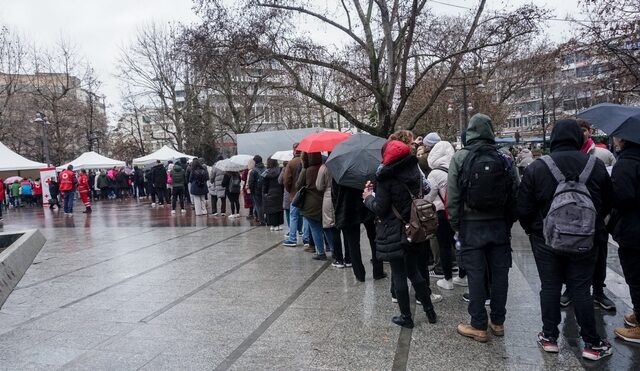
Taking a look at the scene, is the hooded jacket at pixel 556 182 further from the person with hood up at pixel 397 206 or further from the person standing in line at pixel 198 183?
the person standing in line at pixel 198 183

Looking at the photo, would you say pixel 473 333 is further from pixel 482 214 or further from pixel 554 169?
pixel 554 169

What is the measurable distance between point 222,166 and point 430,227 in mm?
10493

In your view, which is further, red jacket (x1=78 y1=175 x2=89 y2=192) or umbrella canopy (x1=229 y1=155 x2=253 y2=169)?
red jacket (x1=78 y1=175 x2=89 y2=192)

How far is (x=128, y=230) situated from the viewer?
12922mm

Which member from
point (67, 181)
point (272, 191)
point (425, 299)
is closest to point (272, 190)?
point (272, 191)

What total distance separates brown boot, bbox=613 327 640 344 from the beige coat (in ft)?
12.5

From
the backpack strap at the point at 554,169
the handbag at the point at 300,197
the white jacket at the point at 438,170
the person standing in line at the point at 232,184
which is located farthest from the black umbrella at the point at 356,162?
the person standing in line at the point at 232,184

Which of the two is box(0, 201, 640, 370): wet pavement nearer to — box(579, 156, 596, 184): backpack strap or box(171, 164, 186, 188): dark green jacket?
box(579, 156, 596, 184): backpack strap

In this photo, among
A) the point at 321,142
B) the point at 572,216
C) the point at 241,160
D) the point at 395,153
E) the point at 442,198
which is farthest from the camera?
the point at 241,160

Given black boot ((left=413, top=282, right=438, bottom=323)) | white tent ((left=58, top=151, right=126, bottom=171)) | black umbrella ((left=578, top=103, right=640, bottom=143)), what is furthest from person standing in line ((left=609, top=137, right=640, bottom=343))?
white tent ((left=58, top=151, right=126, bottom=171))

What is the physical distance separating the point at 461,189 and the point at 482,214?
28 centimetres

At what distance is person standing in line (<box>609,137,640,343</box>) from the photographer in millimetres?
4004

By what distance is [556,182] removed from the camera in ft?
12.6

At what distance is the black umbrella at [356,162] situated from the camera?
567cm
